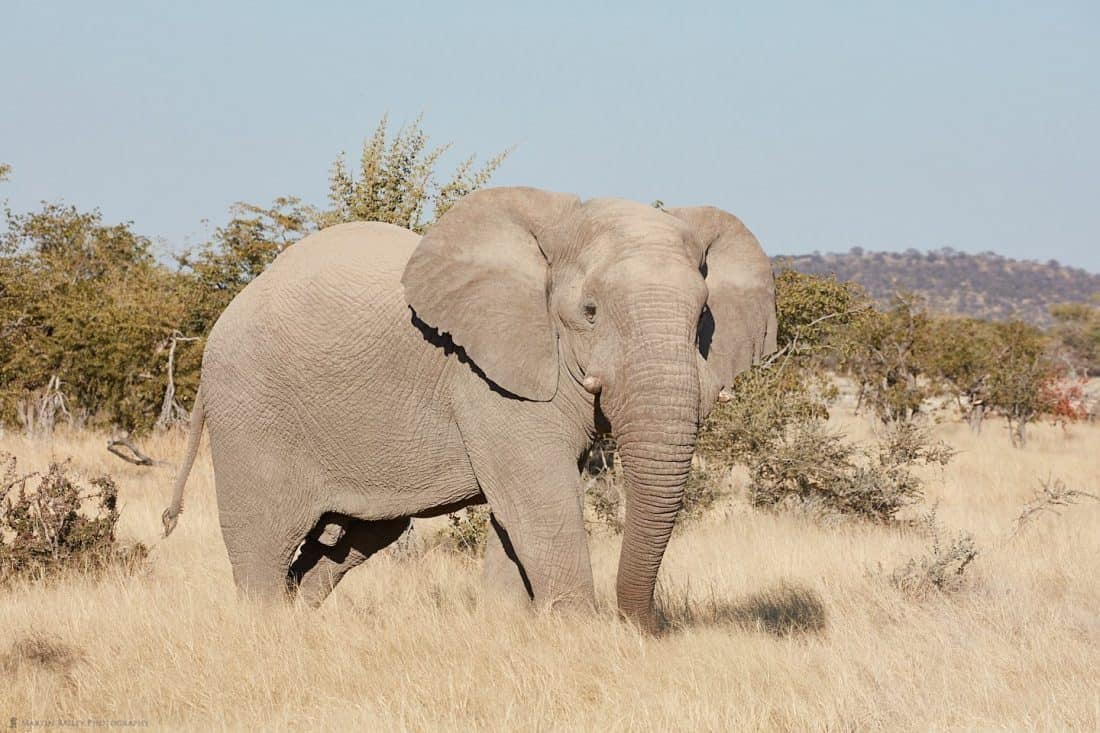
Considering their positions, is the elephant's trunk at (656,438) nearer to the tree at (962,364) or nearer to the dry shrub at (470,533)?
the dry shrub at (470,533)

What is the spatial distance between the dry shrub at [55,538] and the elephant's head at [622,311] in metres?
3.95

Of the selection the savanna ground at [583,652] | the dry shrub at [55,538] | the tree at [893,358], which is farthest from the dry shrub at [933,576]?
the tree at [893,358]

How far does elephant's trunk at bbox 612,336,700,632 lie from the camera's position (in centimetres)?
516

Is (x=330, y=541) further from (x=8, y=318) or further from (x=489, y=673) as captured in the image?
(x=8, y=318)

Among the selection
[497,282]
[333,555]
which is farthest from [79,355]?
[497,282]

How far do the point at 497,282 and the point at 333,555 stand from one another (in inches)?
94.6

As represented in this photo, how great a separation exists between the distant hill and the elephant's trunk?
135898 millimetres

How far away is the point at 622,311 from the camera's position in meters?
5.26

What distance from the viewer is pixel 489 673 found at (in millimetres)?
5379

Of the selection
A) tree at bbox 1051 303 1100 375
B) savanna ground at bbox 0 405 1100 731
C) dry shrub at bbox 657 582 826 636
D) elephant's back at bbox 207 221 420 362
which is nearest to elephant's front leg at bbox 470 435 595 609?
savanna ground at bbox 0 405 1100 731

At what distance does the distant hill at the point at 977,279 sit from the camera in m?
150

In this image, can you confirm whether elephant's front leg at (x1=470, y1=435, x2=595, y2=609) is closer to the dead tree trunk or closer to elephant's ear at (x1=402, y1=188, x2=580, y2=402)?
elephant's ear at (x1=402, y1=188, x2=580, y2=402)

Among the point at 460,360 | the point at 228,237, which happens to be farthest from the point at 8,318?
the point at 460,360

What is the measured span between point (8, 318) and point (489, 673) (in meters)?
12.6
